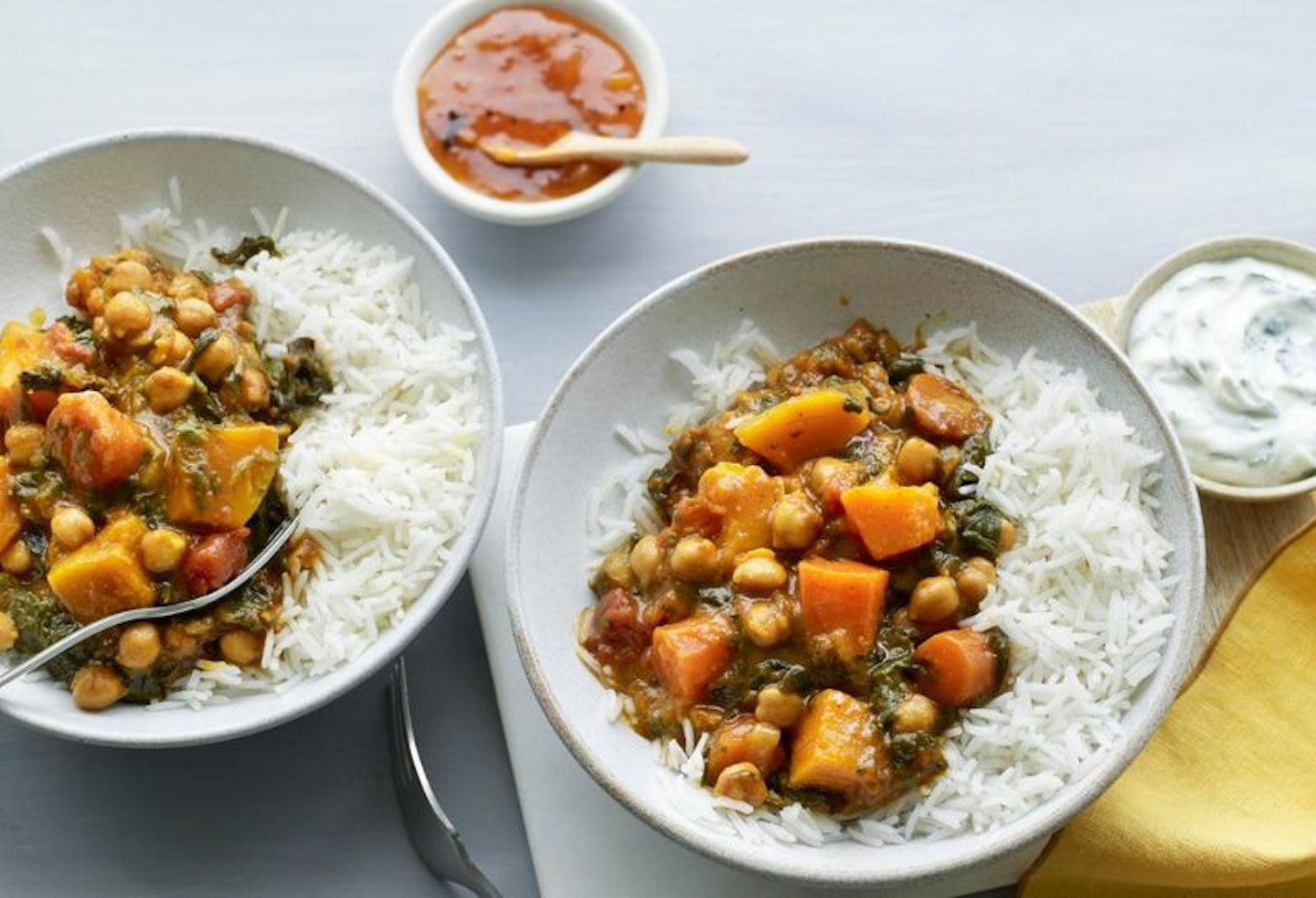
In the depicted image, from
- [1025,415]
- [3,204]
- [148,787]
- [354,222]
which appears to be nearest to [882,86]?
[1025,415]

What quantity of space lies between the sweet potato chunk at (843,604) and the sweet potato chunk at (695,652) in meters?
0.20

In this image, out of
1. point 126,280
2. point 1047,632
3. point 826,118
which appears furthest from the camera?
point 826,118

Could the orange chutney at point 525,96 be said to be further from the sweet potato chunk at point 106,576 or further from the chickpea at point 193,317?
the sweet potato chunk at point 106,576

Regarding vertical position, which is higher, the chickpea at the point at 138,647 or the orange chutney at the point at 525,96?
the orange chutney at the point at 525,96

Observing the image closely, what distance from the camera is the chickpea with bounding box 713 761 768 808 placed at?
3.78m

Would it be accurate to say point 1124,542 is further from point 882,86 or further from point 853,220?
point 882,86

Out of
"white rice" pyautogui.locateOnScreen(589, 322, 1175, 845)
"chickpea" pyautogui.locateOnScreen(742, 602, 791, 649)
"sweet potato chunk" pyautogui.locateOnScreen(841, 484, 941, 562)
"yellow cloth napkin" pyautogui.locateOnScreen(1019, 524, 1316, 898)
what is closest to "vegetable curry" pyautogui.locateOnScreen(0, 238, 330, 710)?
"white rice" pyautogui.locateOnScreen(589, 322, 1175, 845)

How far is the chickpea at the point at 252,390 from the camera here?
411 cm

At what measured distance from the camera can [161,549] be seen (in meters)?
3.89

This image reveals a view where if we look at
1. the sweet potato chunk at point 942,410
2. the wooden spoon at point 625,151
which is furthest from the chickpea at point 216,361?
the sweet potato chunk at point 942,410

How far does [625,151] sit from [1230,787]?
237 centimetres

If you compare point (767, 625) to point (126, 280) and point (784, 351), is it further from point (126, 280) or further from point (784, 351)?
point (126, 280)

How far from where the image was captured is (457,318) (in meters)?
4.28

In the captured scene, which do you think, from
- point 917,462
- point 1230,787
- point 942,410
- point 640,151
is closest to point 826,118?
point 640,151
